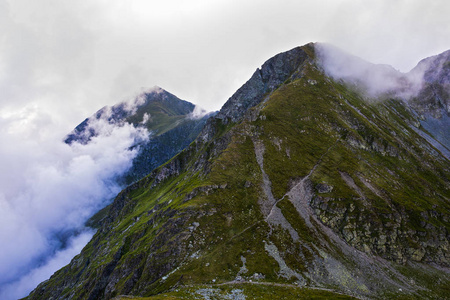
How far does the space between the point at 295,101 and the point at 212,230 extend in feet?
402

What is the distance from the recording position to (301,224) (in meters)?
104

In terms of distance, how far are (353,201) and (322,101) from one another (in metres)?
93.2

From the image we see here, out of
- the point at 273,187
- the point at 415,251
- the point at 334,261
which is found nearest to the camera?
the point at 334,261

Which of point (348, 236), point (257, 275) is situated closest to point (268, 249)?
point (257, 275)

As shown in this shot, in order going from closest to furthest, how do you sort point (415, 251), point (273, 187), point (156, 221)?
point (415, 251)
point (273, 187)
point (156, 221)

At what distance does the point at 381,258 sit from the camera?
94312 mm

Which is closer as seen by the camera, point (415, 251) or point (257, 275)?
point (257, 275)

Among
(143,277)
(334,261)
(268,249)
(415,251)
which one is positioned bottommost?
(415,251)

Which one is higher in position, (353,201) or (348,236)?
(353,201)

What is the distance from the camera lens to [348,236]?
10100 centimetres

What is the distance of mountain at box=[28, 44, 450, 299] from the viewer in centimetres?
8031

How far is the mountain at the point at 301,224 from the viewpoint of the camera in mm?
80312

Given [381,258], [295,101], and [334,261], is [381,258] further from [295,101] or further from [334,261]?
[295,101]

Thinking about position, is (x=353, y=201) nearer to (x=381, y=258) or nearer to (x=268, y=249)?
(x=381, y=258)
